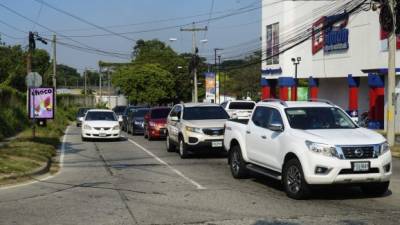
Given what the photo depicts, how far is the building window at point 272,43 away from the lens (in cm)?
5393

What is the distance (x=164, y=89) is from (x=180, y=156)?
66.1m

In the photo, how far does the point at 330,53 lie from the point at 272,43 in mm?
10073

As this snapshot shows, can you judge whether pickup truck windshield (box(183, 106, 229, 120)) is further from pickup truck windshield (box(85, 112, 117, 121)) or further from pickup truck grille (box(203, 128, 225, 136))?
pickup truck windshield (box(85, 112, 117, 121))

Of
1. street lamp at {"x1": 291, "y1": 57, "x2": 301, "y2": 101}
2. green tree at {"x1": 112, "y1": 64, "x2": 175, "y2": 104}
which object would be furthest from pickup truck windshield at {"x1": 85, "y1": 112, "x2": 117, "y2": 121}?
green tree at {"x1": 112, "y1": 64, "x2": 175, "y2": 104}

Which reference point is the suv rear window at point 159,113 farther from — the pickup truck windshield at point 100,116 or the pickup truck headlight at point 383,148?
the pickup truck headlight at point 383,148

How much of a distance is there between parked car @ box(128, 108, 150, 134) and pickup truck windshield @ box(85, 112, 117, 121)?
3878 mm

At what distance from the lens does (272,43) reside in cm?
5472

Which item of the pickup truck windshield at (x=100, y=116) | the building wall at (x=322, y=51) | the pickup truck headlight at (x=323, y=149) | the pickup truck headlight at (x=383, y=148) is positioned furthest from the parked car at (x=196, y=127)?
the building wall at (x=322, y=51)

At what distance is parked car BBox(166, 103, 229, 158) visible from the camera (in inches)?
715

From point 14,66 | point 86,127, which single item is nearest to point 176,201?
point 86,127

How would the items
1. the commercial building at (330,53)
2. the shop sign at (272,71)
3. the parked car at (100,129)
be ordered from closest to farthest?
the parked car at (100,129), the commercial building at (330,53), the shop sign at (272,71)

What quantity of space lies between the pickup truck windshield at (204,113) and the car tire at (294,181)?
8.56 m

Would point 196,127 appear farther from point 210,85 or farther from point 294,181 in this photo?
point 210,85

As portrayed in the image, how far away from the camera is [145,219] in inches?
355
